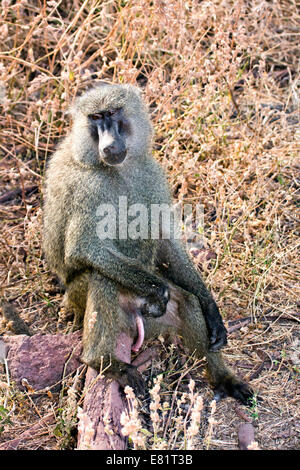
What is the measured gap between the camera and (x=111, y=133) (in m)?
2.98

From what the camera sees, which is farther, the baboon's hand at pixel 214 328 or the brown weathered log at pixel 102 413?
the baboon's hand at pixel 214 328

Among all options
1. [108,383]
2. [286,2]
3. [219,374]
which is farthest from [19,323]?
[286,2]

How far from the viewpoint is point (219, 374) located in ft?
10.4

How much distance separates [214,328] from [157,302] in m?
0.37

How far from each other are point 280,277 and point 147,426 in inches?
55.4

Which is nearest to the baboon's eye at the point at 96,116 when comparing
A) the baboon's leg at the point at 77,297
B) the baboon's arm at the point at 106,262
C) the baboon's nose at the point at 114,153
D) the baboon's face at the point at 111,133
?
the baboon's face at the point at 111,133

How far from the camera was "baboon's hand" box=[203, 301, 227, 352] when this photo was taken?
3217mm

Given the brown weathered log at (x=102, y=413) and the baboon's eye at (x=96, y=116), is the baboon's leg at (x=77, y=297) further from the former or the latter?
the baboon's eye at (x=96, y=116)

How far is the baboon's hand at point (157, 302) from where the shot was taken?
10.2 feet

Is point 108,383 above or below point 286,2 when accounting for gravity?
below

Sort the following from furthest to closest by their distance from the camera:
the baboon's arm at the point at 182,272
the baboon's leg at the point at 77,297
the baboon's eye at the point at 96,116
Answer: the baboon's arm at the point at 182,272 → the baboon's leg at the point at 77,297 → the baboon's eye at the point at 96,116

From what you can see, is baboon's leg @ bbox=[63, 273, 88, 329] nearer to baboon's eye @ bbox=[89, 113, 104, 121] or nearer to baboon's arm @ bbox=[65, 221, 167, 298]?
baboon's arm @ bbox=[65, 221, 167, 298]
